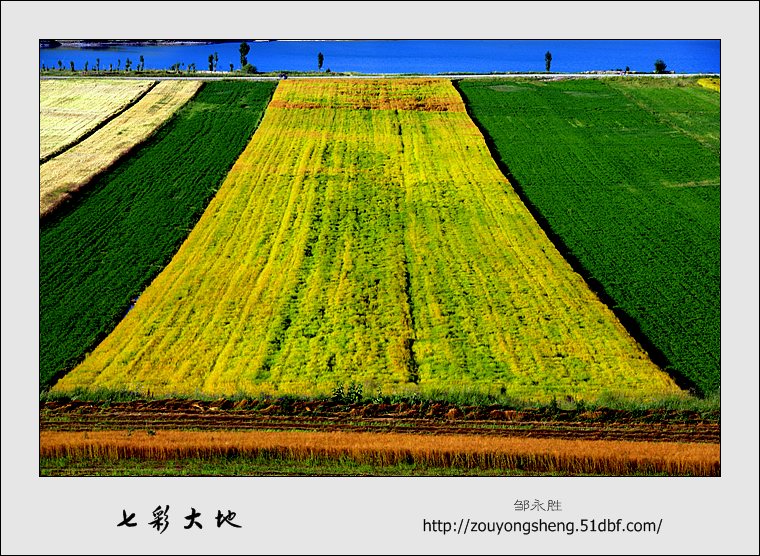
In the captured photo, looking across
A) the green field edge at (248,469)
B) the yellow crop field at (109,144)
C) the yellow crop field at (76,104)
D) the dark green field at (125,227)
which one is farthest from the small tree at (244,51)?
the green field edge at (248,469)

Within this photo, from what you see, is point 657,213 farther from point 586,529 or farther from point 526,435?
point 586,529

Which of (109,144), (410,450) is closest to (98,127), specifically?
(109,144)

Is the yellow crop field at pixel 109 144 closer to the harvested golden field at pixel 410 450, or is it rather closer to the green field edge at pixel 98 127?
the green field edge at pixel 98 127

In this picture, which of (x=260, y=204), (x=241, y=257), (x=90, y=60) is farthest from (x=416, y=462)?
(x=90, y=60)

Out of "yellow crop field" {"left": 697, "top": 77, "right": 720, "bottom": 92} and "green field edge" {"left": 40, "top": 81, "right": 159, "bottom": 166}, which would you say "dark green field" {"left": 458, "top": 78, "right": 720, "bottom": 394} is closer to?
"yellow crop field" {"left": 697, "top": 77, "right": 720, "bottom": 92}

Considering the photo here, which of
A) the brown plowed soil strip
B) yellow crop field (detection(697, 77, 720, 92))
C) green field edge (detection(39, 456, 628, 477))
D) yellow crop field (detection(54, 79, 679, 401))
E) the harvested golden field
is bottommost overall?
green field edge (detection(39, 456, 628, 477))

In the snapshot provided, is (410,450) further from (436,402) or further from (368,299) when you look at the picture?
(368,299)

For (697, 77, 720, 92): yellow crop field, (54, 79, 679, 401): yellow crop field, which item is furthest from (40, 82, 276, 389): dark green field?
(697, 77, 720, 92): yellow crop field
